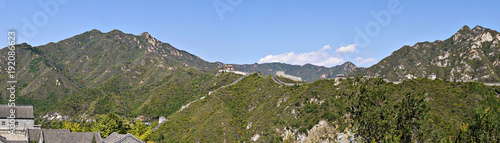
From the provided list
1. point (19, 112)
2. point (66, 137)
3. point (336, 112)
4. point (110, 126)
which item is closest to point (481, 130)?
point (336, 112)

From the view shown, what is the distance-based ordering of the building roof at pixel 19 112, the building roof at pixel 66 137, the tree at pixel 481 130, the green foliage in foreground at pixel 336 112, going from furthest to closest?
the building roof at pixel 19 112 → the building roof at pixel 66 137 → the green foliage in foreground at pixel 336 112 → the tree at pixel 481 130

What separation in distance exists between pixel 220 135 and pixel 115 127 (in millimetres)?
30732

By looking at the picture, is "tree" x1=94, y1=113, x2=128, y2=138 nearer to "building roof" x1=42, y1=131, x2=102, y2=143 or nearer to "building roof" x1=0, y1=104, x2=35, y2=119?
"building roof" x1=0, y1=104, x2=35, y2=119

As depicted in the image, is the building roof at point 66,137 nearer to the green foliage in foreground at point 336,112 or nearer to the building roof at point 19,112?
the building roof at point 19,112

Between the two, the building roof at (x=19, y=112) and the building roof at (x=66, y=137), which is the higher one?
the building roof at (x=19, y=112)

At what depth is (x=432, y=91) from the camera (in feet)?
255

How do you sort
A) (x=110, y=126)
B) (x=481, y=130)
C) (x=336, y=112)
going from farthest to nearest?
(x=110, y=126)
(x=336, y=112)
(x=481, y=130)

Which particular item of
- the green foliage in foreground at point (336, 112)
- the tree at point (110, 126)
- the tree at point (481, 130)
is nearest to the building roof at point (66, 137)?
the tree at point (110, 126)

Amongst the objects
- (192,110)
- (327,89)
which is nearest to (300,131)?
(327,89)

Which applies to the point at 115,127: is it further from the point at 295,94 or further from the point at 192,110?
the point at 295,94

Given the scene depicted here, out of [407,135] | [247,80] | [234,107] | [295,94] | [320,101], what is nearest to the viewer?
[407,135]

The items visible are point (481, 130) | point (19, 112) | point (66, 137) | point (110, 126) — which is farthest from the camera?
point (110, 126)

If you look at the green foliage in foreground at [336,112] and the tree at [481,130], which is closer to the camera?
the tree at [481,130]

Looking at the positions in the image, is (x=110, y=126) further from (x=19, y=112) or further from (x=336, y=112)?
(x=336, y=112)
